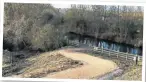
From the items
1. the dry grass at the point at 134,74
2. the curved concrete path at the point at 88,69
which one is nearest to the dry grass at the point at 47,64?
the curved concrete path at the point at 88,69

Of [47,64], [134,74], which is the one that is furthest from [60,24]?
[134,74]

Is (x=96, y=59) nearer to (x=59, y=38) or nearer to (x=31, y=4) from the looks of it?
(x=59, y=38)

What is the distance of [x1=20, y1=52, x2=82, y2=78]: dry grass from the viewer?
1709 millimetres

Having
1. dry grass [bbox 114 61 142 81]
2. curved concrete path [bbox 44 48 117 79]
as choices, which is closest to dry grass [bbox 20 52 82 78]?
curved concrete path [bbox 44 48 117 79]

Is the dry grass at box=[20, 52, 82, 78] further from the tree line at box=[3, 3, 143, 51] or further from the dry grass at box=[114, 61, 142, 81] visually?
the dry grass at box=[114, 61, 142, 81]

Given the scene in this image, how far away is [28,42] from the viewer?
67.4 inches

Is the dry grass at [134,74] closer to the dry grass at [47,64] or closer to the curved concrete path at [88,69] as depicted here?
the curved concrete path at [88,69]

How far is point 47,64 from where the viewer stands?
1714 mm

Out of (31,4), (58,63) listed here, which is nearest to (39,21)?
(31,4)

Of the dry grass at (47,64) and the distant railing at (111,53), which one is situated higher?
the distant railing at (111,53)

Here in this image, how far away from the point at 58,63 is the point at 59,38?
98 millimetres

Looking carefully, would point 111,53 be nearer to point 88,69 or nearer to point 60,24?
point 88,69

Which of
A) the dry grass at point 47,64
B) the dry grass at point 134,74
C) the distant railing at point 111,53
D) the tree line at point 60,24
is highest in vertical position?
the tree line at point 60,24

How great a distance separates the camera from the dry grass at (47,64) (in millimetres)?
1709
